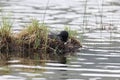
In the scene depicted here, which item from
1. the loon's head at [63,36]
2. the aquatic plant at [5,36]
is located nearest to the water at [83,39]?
the loon's head at [63,36]

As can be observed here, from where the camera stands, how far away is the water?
14086 millimetres

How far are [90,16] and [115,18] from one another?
1.13 metres

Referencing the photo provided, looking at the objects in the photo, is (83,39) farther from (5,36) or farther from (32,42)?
(5,36)

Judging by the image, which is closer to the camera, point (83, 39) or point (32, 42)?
point (32, 42)

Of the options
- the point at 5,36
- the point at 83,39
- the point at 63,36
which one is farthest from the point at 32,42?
the point at 83,39

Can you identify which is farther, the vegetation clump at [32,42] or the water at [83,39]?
the vegetation clump at [32,42]

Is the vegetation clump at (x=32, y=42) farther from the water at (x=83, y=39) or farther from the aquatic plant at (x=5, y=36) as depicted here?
the water at (x=83, y=39)

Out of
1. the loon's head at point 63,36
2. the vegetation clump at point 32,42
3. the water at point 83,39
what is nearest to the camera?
the water at point 83,39

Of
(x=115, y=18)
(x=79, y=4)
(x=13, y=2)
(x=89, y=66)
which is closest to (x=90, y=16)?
(x=115, y=18)

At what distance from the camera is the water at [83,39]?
1409 cm

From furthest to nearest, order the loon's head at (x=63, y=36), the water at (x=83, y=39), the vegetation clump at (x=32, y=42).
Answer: the loon's head at (x=63, y=36)
the vegetation clump at (x=32, y=42)
the water at (x=83, y=39)

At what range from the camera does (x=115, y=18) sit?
2436 centimetres

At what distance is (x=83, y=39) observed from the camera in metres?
19.3

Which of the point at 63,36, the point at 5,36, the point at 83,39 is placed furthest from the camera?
the point at 83,39
